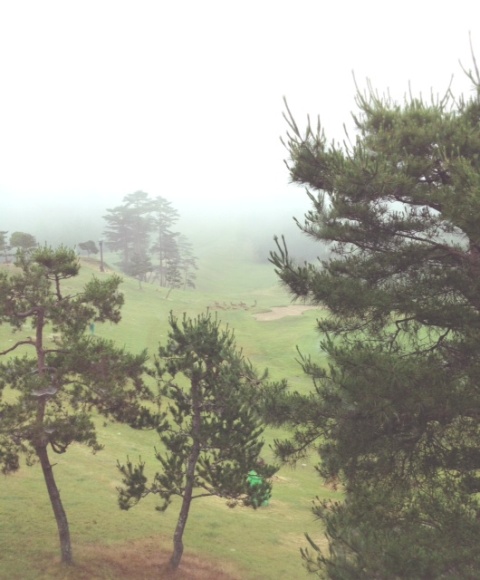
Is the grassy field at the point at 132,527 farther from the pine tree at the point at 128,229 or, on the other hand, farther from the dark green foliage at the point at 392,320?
the pine tree at the point at 128,229

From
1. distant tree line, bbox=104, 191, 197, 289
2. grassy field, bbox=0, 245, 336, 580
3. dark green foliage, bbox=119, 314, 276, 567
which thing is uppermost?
distant tree line, bbox=104, 191, 197, 289

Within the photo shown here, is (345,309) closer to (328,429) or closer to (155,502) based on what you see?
(328,429)

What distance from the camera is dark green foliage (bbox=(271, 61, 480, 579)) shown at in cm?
851

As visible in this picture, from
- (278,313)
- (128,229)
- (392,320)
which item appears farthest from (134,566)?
(128,229)

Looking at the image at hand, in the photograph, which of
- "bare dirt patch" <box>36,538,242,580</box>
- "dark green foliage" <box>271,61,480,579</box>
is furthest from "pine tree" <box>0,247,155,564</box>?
"dark green foliage" <box>271,61,480,579</box>

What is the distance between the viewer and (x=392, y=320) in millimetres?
11188

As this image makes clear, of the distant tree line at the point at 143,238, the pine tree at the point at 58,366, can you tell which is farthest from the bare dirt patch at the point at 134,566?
the distant tree line at the point at 143,238

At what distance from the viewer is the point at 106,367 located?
489 inches

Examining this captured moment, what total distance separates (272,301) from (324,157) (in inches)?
2901

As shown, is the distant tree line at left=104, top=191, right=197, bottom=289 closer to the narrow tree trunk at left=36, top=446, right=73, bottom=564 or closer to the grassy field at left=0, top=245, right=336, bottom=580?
the grassy field at left=0, top=245, right=336, bottom=580

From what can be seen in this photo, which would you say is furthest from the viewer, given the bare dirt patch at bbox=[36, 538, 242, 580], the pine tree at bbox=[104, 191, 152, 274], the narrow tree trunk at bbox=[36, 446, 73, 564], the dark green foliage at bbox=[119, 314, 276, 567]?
the pine tree at bbox=[104, 191, 152, 274]

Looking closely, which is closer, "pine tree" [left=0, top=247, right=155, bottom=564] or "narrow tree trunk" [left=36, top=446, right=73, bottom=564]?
"pine tree" [left=0, top=247, right=155, bottom=564]

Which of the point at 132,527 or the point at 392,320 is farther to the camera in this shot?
the point at 132,527

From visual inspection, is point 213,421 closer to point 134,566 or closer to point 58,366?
point 58,366
